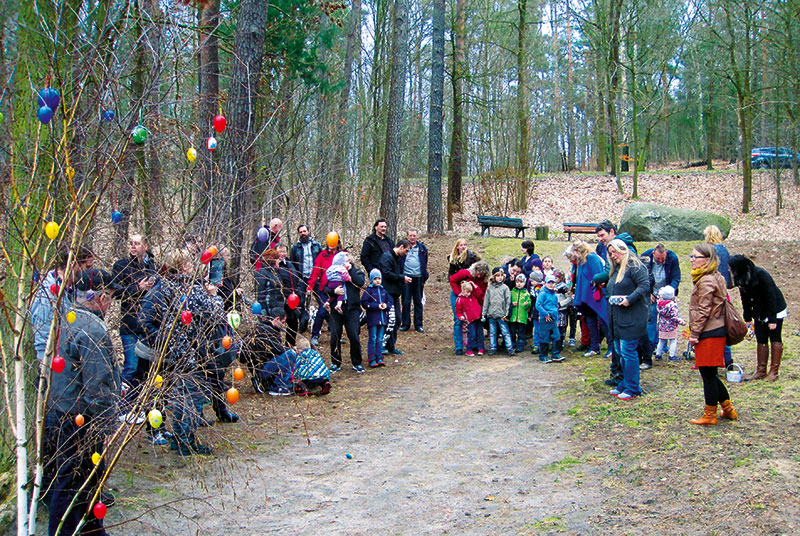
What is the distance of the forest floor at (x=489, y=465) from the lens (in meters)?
4.93

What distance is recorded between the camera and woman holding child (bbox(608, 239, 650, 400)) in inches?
290

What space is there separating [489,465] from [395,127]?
10.9 metres

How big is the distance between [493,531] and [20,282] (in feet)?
11.2

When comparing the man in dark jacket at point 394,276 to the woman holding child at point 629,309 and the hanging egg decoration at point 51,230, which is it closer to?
the woman holding child at point 629,309

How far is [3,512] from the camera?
4520 mm

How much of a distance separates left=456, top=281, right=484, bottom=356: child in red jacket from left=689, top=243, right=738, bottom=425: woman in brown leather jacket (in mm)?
4531

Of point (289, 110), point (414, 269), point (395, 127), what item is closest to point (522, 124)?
point (395, 127)

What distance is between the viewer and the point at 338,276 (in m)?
9.38

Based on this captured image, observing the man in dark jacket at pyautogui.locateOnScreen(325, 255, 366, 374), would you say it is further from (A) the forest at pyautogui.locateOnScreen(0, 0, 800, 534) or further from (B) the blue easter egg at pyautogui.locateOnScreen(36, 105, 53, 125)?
(B) the blue easter egg at pyautogui.locateOnScreen(36, 105, 53, 125)

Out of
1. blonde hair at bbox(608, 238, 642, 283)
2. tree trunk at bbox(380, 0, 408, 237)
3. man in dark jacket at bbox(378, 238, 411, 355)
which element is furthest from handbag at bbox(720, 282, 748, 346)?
tree trunk at bbox(380, 0, 408, 237)

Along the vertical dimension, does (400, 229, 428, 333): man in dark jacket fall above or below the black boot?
above

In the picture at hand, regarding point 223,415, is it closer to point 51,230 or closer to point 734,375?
point 51,230

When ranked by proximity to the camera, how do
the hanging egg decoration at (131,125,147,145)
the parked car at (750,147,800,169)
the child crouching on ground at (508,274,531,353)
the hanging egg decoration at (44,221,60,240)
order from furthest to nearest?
the parked car at (750,147,800,169)
the child crouching on ground at (508,274,531,353)
the hanging egg decoration at (131,125,147,145)
the hanging egg decoration at (44,221,60,240)

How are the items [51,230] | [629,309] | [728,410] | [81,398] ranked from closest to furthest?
[51,230]
[81,398]
[728,410]
[629,309]
